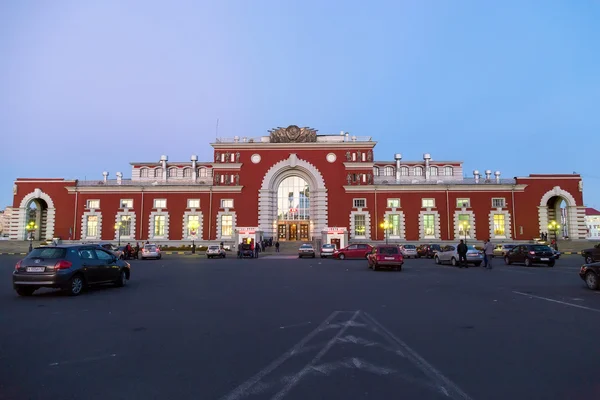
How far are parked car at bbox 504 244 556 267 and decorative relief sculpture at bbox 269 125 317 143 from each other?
28.6 meters

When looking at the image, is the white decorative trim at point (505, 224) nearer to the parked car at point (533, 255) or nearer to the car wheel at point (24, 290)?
the parked car at point (533, 255)

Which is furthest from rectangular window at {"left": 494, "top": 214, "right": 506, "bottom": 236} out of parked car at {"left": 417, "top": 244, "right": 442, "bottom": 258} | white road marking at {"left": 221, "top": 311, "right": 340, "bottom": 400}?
white road marking at {"left": 221, "top": 311, "right": 340, "bottom": 400}

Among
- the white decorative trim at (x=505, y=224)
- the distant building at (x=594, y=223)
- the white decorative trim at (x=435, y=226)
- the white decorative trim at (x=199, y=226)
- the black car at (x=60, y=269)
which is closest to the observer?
the black car at (x=60, y=269)

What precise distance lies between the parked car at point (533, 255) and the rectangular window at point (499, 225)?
72.2 ft

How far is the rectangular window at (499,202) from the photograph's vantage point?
158 ft

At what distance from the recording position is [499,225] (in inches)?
1892

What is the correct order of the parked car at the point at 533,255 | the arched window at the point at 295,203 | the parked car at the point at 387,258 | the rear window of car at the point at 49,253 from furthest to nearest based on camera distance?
the arched window at the point at 295,203, the parked car at the point at 533,255, the parked car at the point at 387,258, the rear window of car at the point at 49,253

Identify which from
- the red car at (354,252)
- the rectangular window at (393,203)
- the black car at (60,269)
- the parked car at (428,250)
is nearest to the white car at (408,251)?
the parked car at (428,250)

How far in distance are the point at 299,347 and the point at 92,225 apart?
5038 centimetres

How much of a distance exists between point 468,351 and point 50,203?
55.2m

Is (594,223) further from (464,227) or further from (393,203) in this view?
(393,203)

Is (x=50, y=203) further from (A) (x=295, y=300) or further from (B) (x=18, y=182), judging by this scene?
(A) (x=295, y=300)

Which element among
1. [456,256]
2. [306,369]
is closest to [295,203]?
[456,256]

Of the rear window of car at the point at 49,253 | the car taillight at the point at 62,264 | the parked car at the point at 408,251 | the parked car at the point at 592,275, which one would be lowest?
the parked car at the point at 408,251
